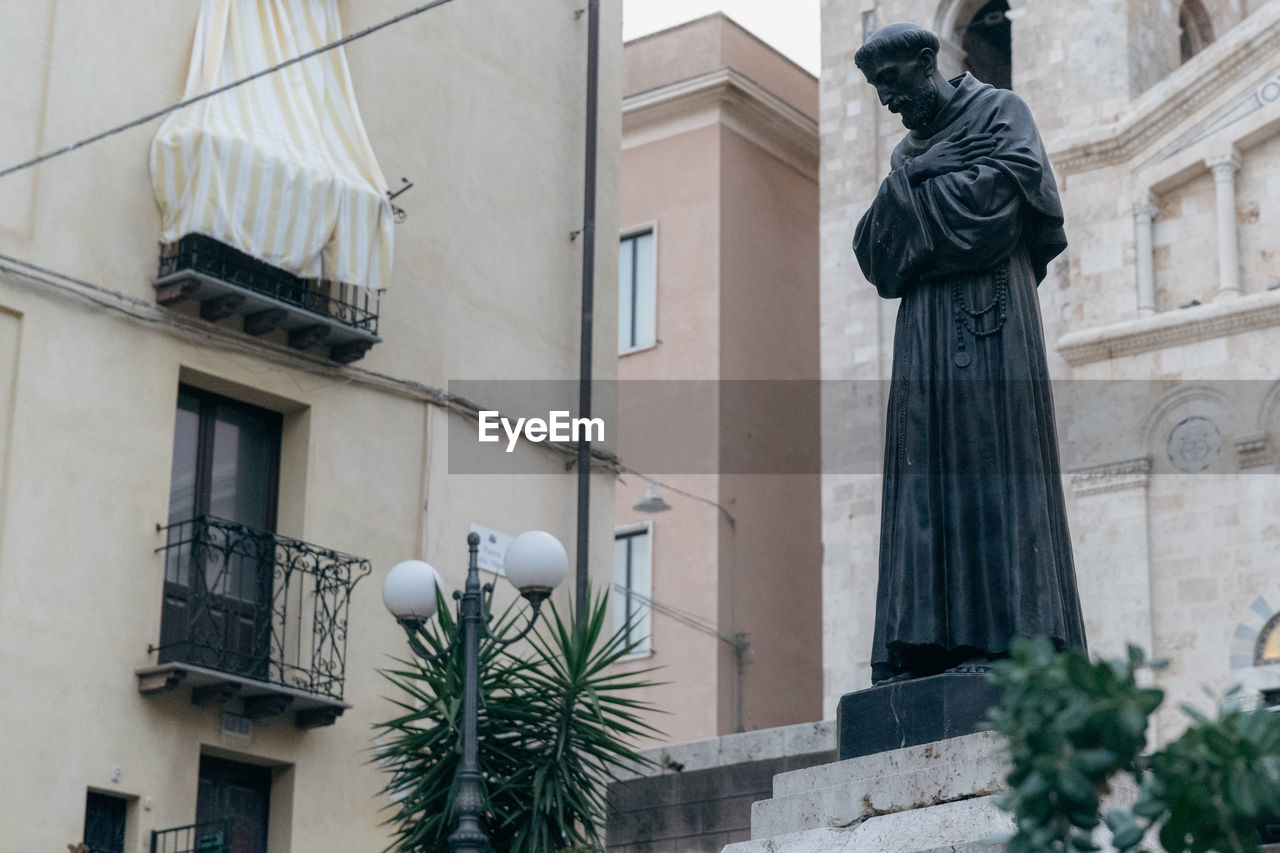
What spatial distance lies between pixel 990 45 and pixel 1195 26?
2.80m

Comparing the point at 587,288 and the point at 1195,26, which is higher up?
the point at 1195,26

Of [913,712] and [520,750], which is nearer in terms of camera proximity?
[913,712]

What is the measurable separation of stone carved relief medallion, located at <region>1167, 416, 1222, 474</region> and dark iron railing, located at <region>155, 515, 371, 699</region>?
1086 centimetres

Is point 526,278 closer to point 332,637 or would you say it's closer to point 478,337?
point 478,337

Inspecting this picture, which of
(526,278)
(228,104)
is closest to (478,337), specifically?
(526,278)

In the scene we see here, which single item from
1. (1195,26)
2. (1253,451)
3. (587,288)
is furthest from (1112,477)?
(1195,26)

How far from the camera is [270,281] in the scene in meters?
17.1

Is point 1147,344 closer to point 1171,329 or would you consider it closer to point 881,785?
point 1171,329

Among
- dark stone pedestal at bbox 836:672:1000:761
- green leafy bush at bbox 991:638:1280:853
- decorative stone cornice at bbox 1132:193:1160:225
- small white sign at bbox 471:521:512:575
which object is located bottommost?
green leafy bush at bbox 991:638:1280:853

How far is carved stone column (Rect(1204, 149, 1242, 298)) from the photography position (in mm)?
24266

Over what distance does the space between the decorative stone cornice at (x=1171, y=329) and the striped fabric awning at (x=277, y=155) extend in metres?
10.2

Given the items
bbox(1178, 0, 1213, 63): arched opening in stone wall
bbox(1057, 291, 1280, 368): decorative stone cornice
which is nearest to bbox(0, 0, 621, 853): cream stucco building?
bbox(1057, 291, 1280, 368): decorative stone cornice

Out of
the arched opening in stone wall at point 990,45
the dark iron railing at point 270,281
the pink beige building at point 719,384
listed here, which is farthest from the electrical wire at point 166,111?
the arched opening in stone wall at point 990,45

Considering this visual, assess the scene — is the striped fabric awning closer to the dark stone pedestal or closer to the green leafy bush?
the dark stone pedestal
